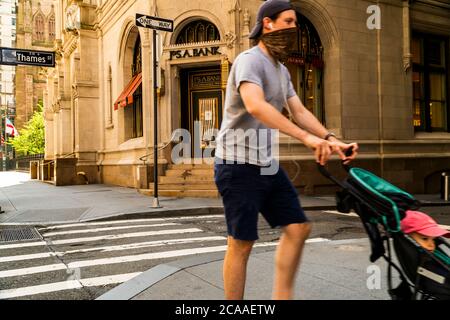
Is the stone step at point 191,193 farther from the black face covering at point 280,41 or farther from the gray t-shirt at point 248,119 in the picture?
the black face covering at point 280,41

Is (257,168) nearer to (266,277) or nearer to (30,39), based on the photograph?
(266,277)

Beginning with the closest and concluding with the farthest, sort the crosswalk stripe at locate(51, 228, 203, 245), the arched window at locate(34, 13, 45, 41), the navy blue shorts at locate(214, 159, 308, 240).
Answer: the navy blue shorts at locate(214, 159, 308, 240)
the crosswalk stripe at locate(51, 228, 203, 245)
the arched window at locate(34, 13, 45, 41)

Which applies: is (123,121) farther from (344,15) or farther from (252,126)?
(252,126)

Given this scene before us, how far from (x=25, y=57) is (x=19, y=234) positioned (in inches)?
213

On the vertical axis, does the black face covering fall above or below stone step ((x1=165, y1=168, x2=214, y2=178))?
above

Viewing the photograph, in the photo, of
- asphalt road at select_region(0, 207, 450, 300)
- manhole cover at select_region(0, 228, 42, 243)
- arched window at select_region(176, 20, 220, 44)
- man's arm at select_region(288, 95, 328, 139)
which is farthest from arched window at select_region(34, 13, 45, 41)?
man's arm at select_region(288, 95, 328, 139)

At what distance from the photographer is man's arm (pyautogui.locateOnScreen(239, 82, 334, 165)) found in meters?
2.37

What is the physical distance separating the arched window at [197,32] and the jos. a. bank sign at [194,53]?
67 cm

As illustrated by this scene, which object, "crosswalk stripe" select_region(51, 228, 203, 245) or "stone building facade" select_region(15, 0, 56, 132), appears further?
"stone building facade" select_region(15, 0, 56, 132)

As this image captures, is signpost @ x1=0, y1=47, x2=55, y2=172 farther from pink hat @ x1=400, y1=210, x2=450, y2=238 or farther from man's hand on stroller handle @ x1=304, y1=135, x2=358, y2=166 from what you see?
pink hat @ x1=400, y1=210, x2=450, y2=238

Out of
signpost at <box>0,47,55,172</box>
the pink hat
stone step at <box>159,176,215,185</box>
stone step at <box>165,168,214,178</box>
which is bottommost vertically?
stone step at <box>159,176,215,185</box>

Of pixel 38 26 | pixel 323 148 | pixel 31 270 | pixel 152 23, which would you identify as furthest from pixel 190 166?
pixel 38 26

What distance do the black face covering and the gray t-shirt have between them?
0.06 meters
